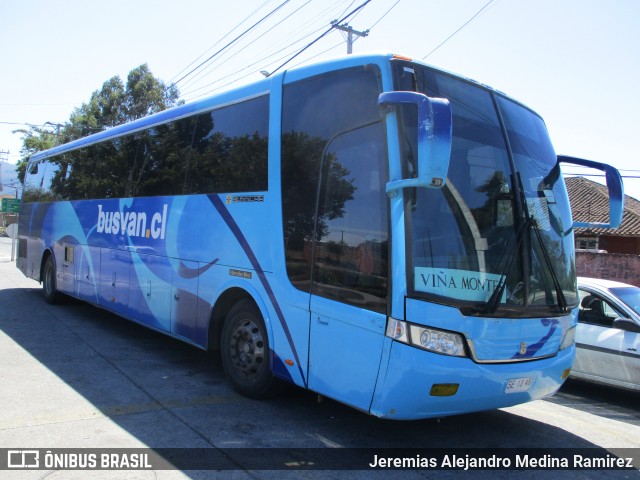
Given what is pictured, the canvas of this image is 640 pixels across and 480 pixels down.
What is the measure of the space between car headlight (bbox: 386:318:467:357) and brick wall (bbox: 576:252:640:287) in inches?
582

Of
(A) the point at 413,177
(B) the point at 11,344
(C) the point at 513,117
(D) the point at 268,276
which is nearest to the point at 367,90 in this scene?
(A) the point at 413,177

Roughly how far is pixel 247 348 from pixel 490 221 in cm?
285

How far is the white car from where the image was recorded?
Result: 6281 mm

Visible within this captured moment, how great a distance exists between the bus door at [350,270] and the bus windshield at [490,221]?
347 millimetres

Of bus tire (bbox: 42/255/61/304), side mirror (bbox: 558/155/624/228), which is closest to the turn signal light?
side mirror (bbox: 558/155/624/228)

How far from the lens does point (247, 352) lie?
5500 mm

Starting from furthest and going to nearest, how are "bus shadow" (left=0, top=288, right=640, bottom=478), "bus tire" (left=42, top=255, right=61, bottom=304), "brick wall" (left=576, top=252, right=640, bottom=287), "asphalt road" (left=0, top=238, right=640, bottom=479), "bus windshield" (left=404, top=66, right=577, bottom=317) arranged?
"brick wall" (left=576, top=252, right=640, bottom=287) → "bus tire" (left=42, top=255, right=61, bottom=304) → "bus shadow" (left=0, top=288, right=640, bottom=478) → "asphalt road" (left=0, top=238, right=640, bottom=479) → "bus windshield" (left=404, top=66, right=577, bottom=317)

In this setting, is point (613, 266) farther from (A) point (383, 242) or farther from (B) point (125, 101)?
Answer: (B) point (125, 101)

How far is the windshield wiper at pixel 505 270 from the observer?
12.7ft

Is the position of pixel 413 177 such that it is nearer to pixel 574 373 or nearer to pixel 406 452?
pixel 406 452

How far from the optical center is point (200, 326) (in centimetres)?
616

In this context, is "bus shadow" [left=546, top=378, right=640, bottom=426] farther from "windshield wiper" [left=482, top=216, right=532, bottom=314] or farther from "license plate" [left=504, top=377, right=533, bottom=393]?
"windshield wiper" [left=482, top=216, right=532, bottom=314]

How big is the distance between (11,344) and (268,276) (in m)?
4.64

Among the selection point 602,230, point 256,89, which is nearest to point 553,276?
point 256,89
